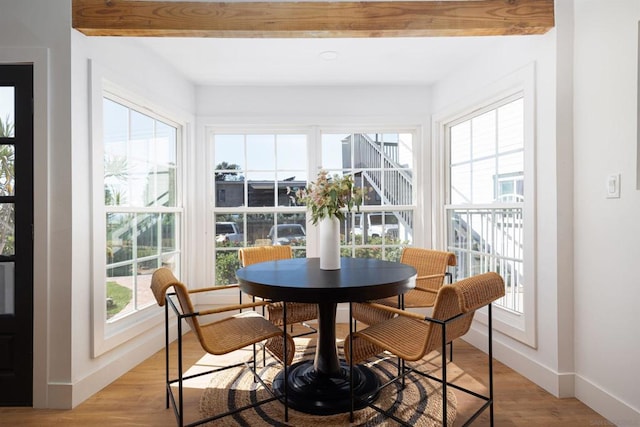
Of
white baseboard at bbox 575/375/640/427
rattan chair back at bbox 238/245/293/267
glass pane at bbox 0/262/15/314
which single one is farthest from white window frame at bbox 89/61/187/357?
white baseboard at bbox 575/375/640/427

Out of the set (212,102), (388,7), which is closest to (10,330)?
(212,102)

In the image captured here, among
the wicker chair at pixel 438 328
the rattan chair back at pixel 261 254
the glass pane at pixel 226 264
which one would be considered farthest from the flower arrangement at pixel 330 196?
the glass pane at pixel 226 264

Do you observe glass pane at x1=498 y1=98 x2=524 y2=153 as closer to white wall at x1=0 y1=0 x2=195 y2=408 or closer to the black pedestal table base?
the black pedestal table base

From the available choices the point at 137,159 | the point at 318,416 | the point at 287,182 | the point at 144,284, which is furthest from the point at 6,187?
the point at 318,416

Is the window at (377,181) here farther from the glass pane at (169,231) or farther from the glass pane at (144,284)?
the glass pane at (144,284)

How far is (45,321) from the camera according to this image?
2266mm

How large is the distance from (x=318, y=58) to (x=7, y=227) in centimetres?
263

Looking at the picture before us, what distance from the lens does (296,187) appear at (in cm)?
395

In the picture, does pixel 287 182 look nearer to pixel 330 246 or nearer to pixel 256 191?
pixel 256 191

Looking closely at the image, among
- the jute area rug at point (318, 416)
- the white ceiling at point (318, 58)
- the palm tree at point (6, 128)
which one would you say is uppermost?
the white ceiling at point (318, 58)

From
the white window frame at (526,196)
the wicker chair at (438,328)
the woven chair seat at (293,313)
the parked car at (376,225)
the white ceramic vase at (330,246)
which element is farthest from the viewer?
the parked car at (376,225)

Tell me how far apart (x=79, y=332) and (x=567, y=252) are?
3.21 meters

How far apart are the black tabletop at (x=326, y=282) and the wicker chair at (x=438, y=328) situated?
17 centimetres

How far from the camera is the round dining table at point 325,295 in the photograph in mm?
1902
